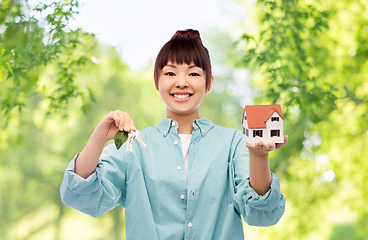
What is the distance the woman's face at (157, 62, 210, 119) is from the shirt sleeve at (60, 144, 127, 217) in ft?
1.33

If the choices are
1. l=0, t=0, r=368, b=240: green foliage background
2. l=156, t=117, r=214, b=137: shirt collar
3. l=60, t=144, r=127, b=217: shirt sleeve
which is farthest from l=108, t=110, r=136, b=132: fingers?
l=0, t=0, r=368, b=240: green foliage background

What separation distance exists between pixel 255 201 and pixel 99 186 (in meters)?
0.70

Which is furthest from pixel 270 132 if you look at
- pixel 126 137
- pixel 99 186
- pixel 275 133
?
pixel 99 186

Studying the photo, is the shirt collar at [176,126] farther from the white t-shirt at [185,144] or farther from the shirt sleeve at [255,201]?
the shirt sleeve at [255,201]

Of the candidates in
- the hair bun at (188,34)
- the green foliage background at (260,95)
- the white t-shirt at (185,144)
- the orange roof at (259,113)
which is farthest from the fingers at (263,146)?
the green foliage background at (260,95)

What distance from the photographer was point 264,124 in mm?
1349

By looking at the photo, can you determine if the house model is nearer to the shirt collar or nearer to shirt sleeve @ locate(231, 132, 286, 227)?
shirt sleeve @ locate(231, 132, 286, 227)

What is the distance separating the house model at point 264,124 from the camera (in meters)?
1.33

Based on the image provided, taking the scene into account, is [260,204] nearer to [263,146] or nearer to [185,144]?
[263,146]

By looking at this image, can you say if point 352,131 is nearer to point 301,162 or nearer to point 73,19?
point 301,162

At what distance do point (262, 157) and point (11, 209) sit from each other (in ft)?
36.4

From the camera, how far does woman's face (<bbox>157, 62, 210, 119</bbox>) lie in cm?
169

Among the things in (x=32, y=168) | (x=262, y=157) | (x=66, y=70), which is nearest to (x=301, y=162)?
(x=66, y=70)

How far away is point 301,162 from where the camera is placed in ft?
17.0
